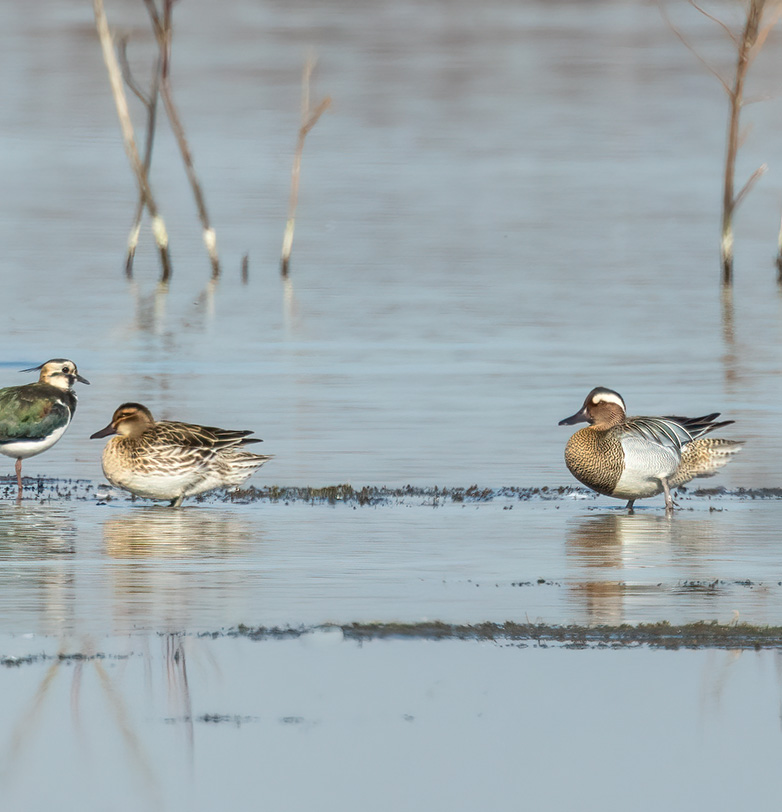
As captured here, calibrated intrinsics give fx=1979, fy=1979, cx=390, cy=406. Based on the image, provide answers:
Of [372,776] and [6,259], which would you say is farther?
[6,259]

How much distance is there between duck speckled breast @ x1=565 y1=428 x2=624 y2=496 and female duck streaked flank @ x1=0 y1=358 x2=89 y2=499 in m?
2.98

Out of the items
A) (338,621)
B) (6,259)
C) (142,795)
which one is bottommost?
(142,795)

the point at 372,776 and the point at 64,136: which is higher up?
the point at 64,136

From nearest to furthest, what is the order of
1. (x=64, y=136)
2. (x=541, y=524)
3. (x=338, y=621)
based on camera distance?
(x=338, y=621)
(x=541, y=524)
(x=64, y=136)

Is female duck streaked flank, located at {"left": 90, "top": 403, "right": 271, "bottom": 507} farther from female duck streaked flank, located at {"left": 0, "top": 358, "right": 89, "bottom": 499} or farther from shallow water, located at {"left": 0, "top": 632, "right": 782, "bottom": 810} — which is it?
shallow water, located at {"left": 0, "top": 632, "right": 782, "bottom": 810}

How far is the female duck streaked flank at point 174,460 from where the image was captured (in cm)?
1063

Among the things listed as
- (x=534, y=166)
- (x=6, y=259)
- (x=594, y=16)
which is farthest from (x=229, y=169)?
(x=594, y=16)

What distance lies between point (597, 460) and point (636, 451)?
0.22 meters

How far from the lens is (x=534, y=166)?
41.8 m

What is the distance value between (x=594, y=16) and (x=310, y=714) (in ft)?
284

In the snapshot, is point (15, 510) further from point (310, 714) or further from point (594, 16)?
point (594, 16)

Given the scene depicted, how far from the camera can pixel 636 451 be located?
35.4 ft

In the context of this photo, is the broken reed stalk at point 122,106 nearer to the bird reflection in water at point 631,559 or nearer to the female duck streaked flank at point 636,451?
the female duck streaked flank at point 636,451

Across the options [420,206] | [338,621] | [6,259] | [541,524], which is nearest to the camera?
[338,621]
